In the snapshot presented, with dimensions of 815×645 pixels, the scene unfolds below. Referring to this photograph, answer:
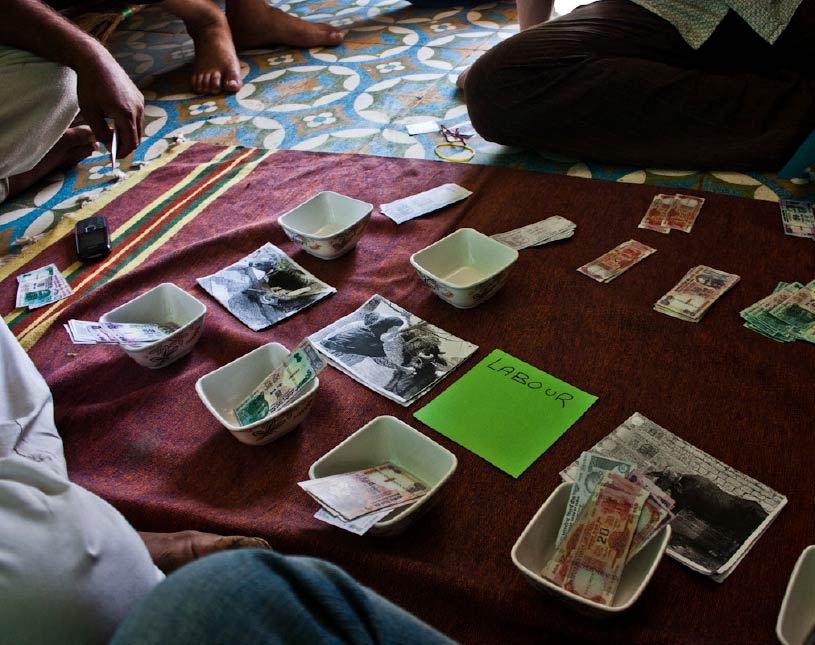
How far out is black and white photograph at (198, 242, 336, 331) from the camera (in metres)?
1.24

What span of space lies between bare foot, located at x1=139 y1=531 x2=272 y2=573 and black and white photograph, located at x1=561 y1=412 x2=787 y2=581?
449 mm

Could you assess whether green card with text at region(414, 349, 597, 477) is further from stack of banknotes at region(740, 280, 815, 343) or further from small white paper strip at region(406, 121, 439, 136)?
small white paper strip at region(406, 121, 439, 136)

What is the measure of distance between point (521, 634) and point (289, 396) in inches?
18.9

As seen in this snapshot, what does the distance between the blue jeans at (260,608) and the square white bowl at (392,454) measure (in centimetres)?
29

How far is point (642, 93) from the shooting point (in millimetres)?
1536

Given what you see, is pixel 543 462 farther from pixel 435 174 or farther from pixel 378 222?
pixel 435 174

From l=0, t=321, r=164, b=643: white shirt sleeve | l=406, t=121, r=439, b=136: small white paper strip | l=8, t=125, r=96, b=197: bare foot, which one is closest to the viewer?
l=0, t=321, r=164, b=643: white shirt sleeve

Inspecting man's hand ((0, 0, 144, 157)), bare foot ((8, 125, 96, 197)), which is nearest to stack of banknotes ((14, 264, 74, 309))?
man's hand ((0, 0, 144, 157))

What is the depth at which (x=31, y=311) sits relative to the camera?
4.44 feet

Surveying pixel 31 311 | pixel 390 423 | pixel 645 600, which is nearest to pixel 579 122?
pixel 390 423

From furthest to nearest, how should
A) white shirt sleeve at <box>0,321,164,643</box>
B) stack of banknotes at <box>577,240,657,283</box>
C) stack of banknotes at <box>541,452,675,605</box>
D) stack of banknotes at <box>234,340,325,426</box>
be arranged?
1. stack of banknotes at <box>577,240,657,283</box>
2. stack of banknotes at <box>234,340,325,426</box>
3. stack of banknotes at <box>541,452,675,605</box>
4. white shirt sleeve at <box>0,321,164,643</box>

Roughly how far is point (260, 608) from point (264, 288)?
2.97ft

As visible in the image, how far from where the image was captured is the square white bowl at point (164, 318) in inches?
42.8

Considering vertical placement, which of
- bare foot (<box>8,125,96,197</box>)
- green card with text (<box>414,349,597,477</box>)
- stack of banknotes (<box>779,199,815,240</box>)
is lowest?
green card with text (<box>414,349,597,477</box>)
